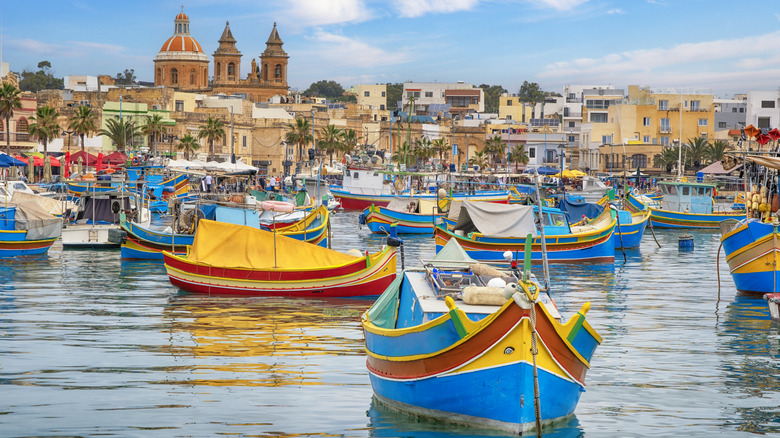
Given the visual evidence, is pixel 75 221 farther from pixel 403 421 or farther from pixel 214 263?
pixel 403 421

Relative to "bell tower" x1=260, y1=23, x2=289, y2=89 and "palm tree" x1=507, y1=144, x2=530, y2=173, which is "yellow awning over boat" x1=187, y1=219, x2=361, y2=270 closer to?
"palm tree" x1=507, y1=144, x2=530, y2=173

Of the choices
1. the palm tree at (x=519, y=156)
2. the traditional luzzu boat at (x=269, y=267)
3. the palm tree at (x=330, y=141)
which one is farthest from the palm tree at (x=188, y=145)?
the traditional luzzu boat at (x=269, y=267)

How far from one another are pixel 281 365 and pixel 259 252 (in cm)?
1061

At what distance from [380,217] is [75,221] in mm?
15797

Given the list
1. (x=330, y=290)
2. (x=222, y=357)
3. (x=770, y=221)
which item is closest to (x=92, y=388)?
(x=222, y=357)

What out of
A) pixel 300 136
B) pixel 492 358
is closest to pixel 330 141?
pixel 300 136

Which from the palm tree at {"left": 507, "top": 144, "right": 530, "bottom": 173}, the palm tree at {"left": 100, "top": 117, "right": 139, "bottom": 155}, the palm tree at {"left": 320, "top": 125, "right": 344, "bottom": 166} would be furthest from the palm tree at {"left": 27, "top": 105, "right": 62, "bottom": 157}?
the palm tree at {"left": 507, "top": 144, "right": 530, "bottom": 173}

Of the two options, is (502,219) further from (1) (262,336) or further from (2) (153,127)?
(2) (153,127)

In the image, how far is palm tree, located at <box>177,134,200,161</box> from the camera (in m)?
101

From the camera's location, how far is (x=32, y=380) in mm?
17531

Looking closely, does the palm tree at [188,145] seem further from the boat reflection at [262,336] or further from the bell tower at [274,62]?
the boat reflection at [262,336]

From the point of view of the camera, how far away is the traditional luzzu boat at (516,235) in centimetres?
3828

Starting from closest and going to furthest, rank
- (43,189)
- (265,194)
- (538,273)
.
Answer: (538,273), (265,194), (43,189)

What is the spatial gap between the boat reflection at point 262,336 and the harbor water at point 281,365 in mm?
48
